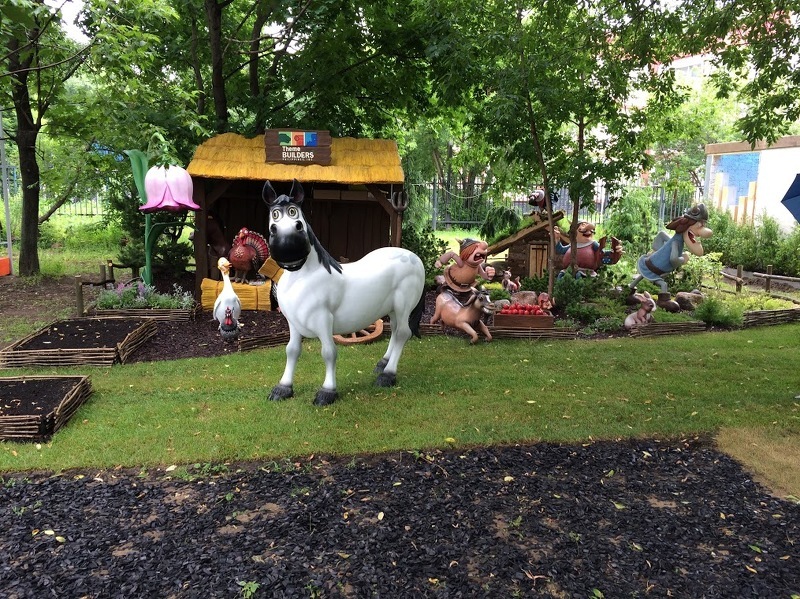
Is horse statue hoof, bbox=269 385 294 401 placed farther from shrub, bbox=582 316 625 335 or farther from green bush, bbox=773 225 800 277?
green bush, bbox=773 225 800 277

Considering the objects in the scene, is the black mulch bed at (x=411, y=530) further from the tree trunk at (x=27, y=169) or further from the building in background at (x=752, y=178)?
the building in background at (x=752, y=178)

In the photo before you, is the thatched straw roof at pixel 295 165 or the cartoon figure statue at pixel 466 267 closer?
the cartoon figure statue at pixel 466 267

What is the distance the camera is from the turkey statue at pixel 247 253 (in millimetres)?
9312

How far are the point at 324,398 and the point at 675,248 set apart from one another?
648 centimetres

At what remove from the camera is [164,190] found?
8688mm

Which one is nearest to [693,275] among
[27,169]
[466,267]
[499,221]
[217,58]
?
[499,221]

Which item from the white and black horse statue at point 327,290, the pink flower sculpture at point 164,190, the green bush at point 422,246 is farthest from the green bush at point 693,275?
the pink flower sculpture at point 164,190

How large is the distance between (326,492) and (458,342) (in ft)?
14.1

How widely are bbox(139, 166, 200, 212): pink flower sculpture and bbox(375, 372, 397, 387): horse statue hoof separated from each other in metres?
4.42

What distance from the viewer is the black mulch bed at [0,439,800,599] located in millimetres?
3197

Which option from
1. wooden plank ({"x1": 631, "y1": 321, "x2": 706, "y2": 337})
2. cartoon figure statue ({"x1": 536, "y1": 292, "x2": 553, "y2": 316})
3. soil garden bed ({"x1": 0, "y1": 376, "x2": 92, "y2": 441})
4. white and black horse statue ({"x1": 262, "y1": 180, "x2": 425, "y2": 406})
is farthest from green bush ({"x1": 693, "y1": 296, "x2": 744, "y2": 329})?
soil garden bed ({"x1": 0, "y1": 376, "x2": 92, "y2": 441})

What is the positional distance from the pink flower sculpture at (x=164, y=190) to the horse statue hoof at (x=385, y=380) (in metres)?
4.42

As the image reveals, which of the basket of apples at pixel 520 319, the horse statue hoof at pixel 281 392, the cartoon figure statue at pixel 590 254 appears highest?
the cartoon figure statue at pixel 590 254

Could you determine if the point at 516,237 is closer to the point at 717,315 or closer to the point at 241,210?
the point at 717,315
